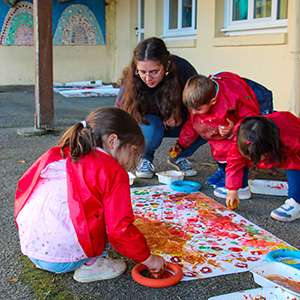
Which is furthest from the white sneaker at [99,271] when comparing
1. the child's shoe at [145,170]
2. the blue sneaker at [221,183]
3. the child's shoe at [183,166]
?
the child's shoe at [183,166]

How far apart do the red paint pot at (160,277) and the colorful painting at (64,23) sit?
824 cm

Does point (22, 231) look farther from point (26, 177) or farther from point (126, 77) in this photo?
point (126, 77)

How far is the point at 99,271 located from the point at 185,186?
126 cm

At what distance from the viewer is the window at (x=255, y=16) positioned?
17.8 ft

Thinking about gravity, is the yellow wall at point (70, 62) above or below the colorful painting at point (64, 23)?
below

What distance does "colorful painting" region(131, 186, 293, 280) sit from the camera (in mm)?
2199

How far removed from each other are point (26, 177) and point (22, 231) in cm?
21

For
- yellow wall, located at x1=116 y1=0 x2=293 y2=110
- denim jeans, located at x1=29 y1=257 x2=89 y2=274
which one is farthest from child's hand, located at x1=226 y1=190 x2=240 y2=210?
yellow wall, located at x1=116 y1=0 x2=293 y2=110

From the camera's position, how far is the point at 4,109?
6895mm

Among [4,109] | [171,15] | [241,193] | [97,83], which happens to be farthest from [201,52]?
[241,193]

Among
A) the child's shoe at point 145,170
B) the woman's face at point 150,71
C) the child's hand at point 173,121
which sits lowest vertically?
the child's shoe at point 145,170

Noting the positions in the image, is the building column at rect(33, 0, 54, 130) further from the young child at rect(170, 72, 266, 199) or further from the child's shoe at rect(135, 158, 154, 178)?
the young child at rect(170, 72, 266, 199)

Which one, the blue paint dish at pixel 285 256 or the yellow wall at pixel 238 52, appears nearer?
the blue paint dish at pixel 285 256

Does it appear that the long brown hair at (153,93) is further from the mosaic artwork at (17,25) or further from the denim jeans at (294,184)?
the mosaic artwork at (17,25)
